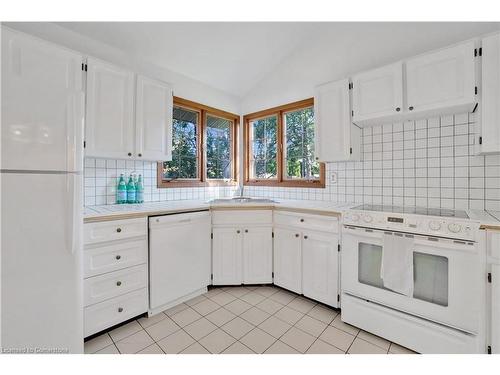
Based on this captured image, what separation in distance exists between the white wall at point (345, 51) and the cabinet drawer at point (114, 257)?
2.34 meters

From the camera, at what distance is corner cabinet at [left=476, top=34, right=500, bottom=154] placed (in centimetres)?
156

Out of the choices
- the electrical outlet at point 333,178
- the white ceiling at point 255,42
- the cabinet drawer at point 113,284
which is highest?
the white ceiling at point 255,42

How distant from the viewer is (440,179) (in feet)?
6.59

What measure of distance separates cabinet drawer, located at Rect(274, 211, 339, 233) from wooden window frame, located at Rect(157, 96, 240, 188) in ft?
3.62

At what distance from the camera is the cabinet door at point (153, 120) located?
2164 mm

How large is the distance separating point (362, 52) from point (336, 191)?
4.77ft

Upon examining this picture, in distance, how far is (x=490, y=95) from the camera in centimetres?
159

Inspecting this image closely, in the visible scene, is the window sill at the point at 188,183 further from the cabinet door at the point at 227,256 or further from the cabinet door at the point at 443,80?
the cabinet door at the point at 443,80

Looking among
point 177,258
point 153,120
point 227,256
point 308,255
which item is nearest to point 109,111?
point 153,120

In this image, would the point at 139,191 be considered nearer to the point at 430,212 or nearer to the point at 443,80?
the point at 430,212

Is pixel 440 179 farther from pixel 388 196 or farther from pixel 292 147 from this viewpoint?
pixel 292 147

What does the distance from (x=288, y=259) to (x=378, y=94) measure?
1698mm

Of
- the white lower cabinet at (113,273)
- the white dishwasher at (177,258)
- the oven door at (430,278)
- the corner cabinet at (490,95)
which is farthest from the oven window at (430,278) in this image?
the white lower cabinet at (113,273)
